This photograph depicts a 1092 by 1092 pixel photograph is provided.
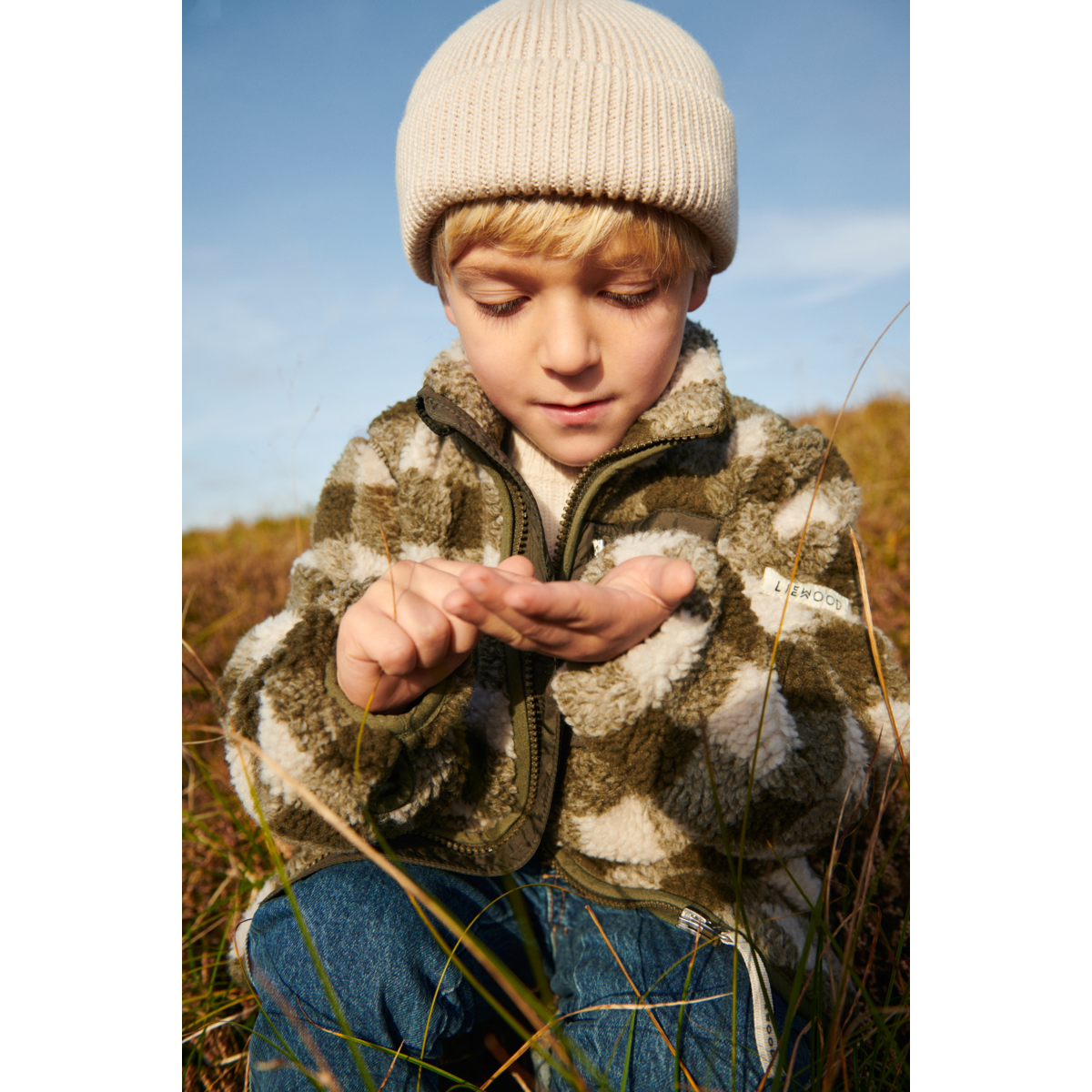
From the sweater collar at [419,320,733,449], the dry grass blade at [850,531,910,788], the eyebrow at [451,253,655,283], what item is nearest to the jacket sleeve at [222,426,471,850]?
the sweater collar at [419,320,733,449]

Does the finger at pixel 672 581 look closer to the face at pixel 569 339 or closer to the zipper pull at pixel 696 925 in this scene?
the face at pixel 569 339

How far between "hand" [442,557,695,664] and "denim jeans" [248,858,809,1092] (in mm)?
574

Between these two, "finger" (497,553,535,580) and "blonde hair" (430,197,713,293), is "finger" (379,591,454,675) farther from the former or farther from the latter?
"blonde hair" (430,197,713,293)

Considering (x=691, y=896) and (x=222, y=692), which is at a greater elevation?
(x=222, y=692)

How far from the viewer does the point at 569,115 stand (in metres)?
1.61

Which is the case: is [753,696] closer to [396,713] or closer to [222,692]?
[396,713]

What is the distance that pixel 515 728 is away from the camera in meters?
1.75

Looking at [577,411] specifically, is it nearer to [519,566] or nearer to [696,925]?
[519,566]

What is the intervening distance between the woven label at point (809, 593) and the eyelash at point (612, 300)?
0.72 meters

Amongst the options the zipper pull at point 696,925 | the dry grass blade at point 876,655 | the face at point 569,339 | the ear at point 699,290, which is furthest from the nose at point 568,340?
the zipper pull at point 696,925

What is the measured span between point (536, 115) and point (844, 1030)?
76.8 inches

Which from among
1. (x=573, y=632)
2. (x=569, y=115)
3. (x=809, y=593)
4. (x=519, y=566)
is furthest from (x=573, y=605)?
(x=569, y=115)

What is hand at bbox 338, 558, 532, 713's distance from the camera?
1.26 meters

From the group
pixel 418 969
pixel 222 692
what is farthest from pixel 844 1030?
pixel 222 692
